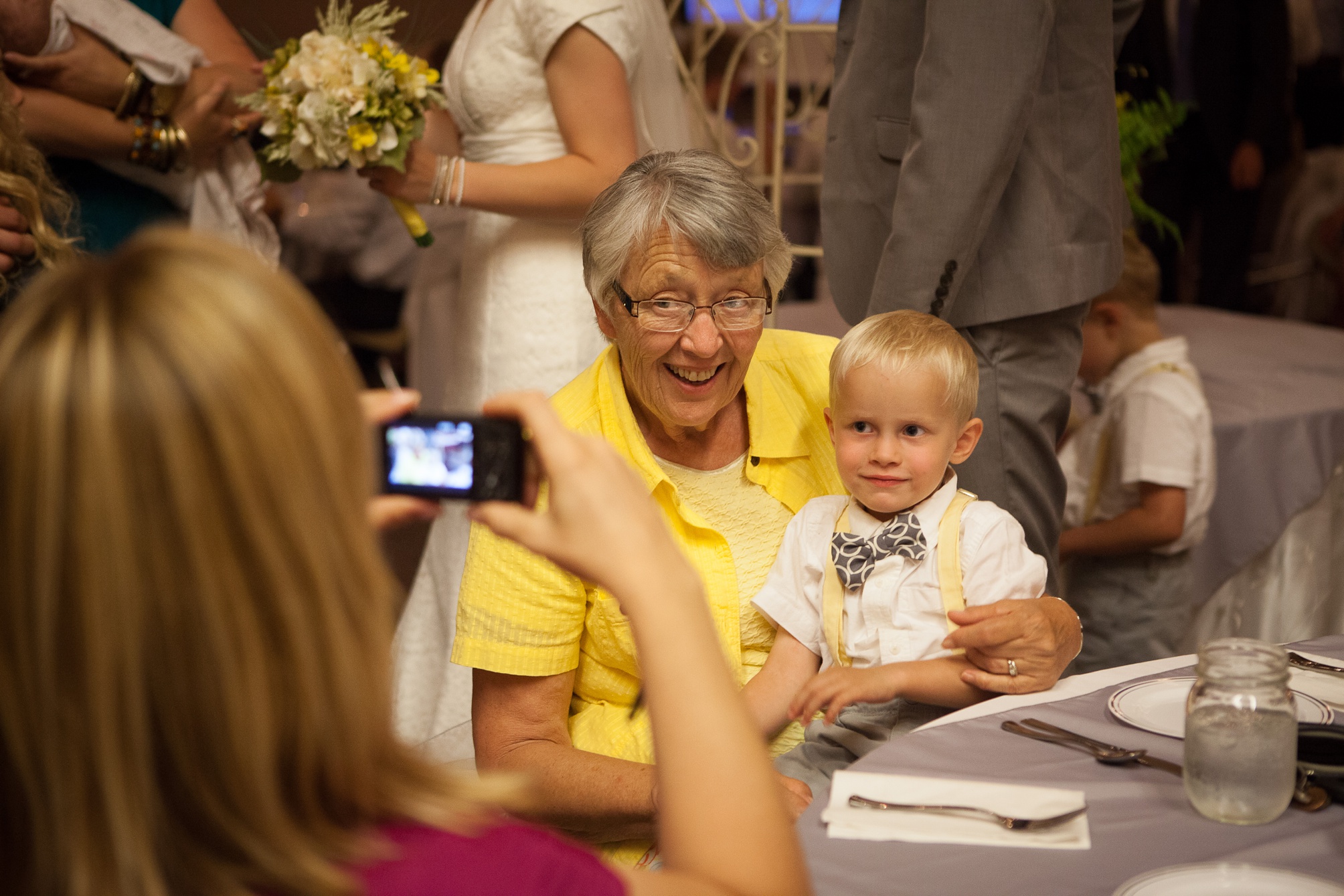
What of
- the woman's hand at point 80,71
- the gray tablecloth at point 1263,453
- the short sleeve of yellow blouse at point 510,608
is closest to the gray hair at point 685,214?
the short sleeve of yellow blouse at point 510,608

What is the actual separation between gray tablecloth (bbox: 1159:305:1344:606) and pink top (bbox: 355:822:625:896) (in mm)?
2713

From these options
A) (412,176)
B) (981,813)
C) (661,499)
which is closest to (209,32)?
(412,176)

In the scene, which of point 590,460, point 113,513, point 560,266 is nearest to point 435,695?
point 560,266

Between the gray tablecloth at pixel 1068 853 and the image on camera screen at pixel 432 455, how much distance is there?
48 cm

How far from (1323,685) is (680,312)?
1.00m

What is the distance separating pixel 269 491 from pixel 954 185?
1.71 meters

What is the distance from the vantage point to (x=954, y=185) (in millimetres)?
2191

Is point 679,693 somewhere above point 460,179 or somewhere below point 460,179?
below

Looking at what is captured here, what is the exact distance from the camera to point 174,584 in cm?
72

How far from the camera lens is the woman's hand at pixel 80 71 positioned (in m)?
2.47

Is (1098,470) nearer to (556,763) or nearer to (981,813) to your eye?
(556,763)

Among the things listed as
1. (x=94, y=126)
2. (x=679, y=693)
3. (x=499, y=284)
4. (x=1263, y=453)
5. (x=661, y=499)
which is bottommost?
(x=1263, y=453)

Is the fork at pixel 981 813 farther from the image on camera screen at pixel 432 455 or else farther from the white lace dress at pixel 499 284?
the white lace dress at pixel 499 284

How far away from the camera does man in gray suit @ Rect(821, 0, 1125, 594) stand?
217cm
